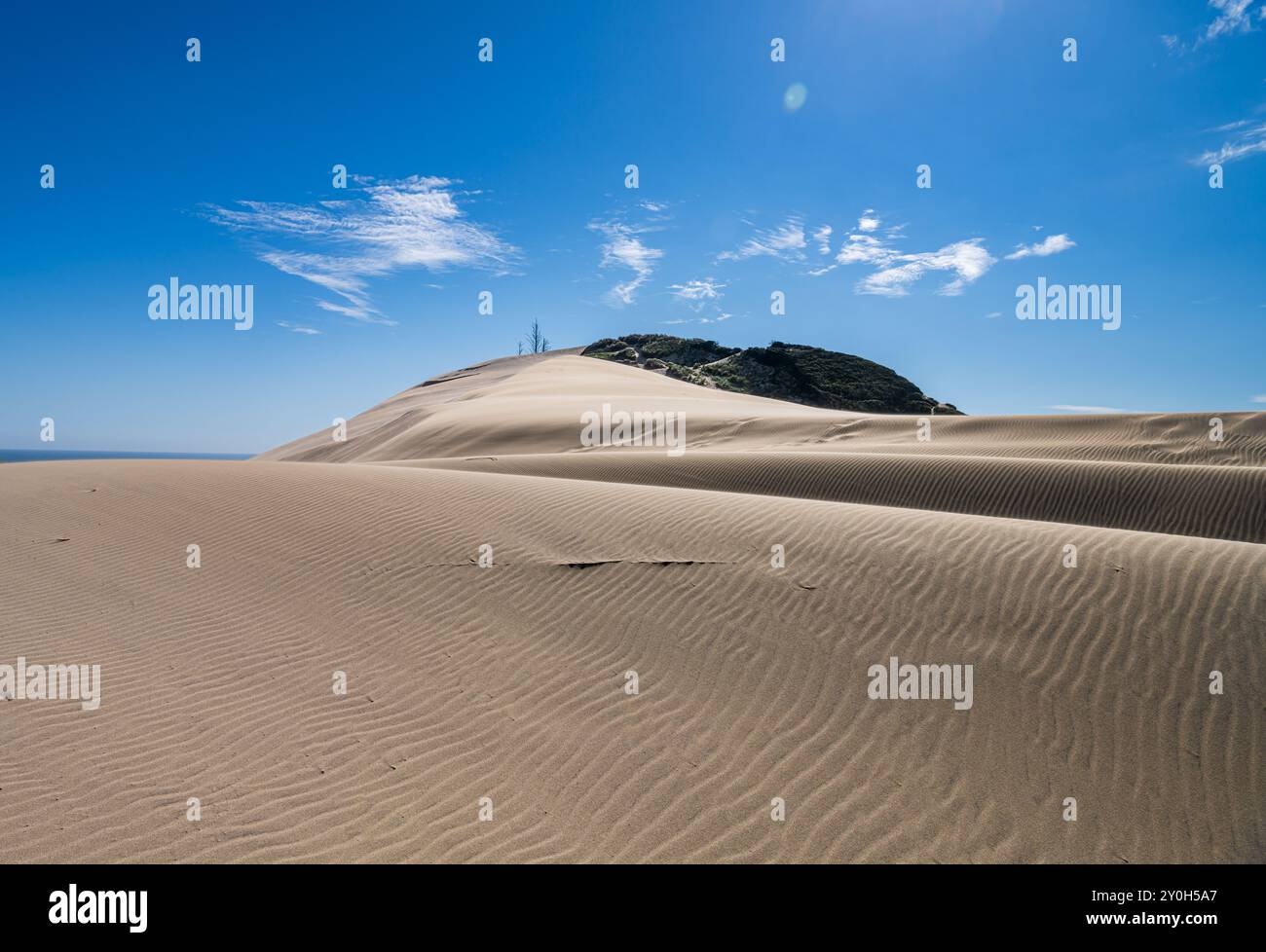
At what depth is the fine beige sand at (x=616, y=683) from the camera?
3.88 metres

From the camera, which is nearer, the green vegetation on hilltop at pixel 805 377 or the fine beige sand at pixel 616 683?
the fine beige sand at pixel 616 683

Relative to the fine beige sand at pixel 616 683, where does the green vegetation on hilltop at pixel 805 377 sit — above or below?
above

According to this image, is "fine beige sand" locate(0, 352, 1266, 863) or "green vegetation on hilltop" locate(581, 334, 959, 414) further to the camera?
"green vegetation on hilltop" locate(581, 334, 959, 414)

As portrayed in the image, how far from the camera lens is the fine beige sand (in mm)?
3879

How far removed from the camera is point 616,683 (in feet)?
17.6

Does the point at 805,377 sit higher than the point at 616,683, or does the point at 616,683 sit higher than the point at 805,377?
the point at 805,377

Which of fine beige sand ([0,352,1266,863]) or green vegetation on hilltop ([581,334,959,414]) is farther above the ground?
green vegetation on hilltop ([581,334,959,414])

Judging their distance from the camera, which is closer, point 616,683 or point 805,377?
point 616,683

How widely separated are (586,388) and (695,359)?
19.7 meters
